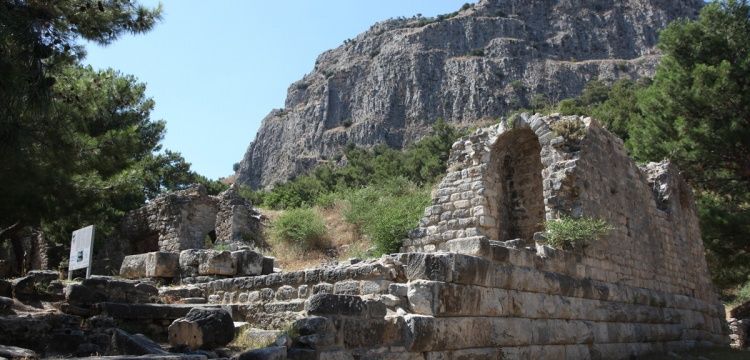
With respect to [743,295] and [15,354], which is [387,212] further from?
[743,295]

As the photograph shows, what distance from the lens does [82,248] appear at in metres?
8.71

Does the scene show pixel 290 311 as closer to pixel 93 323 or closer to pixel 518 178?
pixel 93 323

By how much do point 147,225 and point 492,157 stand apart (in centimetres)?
1206

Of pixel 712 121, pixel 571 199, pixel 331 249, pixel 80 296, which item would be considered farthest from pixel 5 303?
pixel 712 121

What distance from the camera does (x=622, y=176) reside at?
11133 mm

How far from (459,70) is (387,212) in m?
81.2

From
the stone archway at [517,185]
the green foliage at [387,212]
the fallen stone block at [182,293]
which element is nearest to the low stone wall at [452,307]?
the fallen stone block at [182,293]

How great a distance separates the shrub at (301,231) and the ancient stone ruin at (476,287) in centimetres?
683

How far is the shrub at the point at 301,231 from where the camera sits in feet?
57.3

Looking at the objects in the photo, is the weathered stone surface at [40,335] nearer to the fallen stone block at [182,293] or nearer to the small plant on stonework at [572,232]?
the fallen stone block at [182,293]

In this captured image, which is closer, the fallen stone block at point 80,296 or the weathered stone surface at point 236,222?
the fallen stone block at point 80,296

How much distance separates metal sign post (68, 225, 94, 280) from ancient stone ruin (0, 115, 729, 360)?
63cm

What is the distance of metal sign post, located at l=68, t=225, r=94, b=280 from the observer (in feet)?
27.7

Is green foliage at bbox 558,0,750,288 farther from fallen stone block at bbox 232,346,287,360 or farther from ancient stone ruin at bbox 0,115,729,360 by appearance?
fallen stone block at bbox 232,346,287,360
